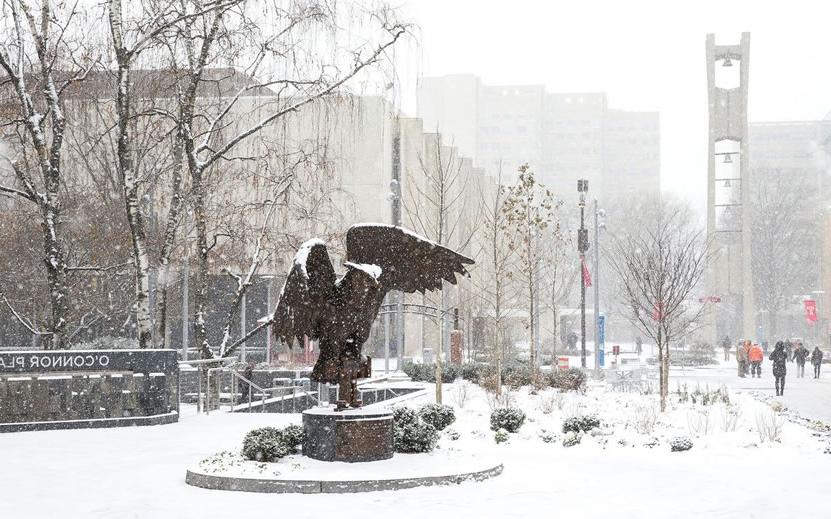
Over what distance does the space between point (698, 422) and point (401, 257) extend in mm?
7281

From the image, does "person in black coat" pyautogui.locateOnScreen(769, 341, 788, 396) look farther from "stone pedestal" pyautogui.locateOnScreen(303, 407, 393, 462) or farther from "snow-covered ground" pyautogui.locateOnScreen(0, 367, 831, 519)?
"stone pedestal" pyautogui.locateOnScreen(303, 407, 393, 462)

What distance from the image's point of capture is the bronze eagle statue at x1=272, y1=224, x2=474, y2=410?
12.8 meters

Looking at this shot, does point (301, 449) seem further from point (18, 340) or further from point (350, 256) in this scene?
point (18, 340)

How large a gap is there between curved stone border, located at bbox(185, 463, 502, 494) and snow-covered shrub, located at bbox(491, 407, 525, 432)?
5291mm

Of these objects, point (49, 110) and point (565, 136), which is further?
point (565, 136)

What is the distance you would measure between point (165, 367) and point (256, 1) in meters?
7.05

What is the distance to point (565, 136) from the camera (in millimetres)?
174625

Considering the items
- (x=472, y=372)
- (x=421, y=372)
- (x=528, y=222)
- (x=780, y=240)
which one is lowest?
(x=421, y=372)

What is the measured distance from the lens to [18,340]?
4981 cm

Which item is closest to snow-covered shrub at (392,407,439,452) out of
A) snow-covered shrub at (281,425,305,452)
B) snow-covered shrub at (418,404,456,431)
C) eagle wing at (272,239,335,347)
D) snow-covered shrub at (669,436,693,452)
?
snow-covered shrub at (281,425,305,452)

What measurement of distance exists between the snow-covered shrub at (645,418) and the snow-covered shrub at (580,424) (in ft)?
2.68

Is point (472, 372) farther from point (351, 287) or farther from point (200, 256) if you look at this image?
point (351, 287)

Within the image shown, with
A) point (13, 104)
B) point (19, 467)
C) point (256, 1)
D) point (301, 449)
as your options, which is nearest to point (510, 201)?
point (256, 1)

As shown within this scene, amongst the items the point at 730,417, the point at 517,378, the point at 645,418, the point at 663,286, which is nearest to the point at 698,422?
the point at 645,418
